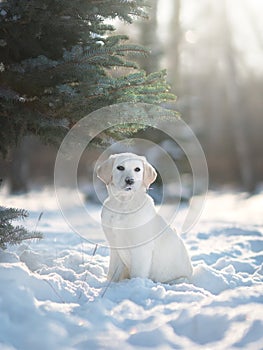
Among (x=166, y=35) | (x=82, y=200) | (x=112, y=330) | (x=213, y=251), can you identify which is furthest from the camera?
(x=166, y=35)

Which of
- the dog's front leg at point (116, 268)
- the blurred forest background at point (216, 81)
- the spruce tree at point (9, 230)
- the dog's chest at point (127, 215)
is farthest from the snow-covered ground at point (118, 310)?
the blurred forest background at point (216, 81)

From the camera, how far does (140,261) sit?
3.86 meters

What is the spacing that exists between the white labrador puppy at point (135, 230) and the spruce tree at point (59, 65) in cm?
57

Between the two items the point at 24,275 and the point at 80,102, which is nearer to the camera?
the point at 24,275

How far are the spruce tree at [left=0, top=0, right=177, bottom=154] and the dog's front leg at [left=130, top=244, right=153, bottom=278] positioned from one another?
1176 mm

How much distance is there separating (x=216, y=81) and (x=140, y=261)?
2556cm

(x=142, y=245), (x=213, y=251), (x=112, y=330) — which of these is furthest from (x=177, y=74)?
(x=112, y=330)

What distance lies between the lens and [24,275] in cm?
335

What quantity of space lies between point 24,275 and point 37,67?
5.19 feet

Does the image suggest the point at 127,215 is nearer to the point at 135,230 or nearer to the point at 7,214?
the point at 135,230

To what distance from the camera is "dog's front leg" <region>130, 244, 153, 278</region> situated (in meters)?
3.85

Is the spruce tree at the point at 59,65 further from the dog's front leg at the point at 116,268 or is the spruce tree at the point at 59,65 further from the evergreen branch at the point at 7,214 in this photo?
the dog's front leg at the point at 116,268

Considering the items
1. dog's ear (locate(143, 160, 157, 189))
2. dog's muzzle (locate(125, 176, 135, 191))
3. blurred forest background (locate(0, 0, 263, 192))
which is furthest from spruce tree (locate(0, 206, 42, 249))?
blurred forest background (locate(0, 0, 263, 192))

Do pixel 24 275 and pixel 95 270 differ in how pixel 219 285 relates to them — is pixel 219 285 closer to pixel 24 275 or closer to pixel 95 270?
pixel 95 270
